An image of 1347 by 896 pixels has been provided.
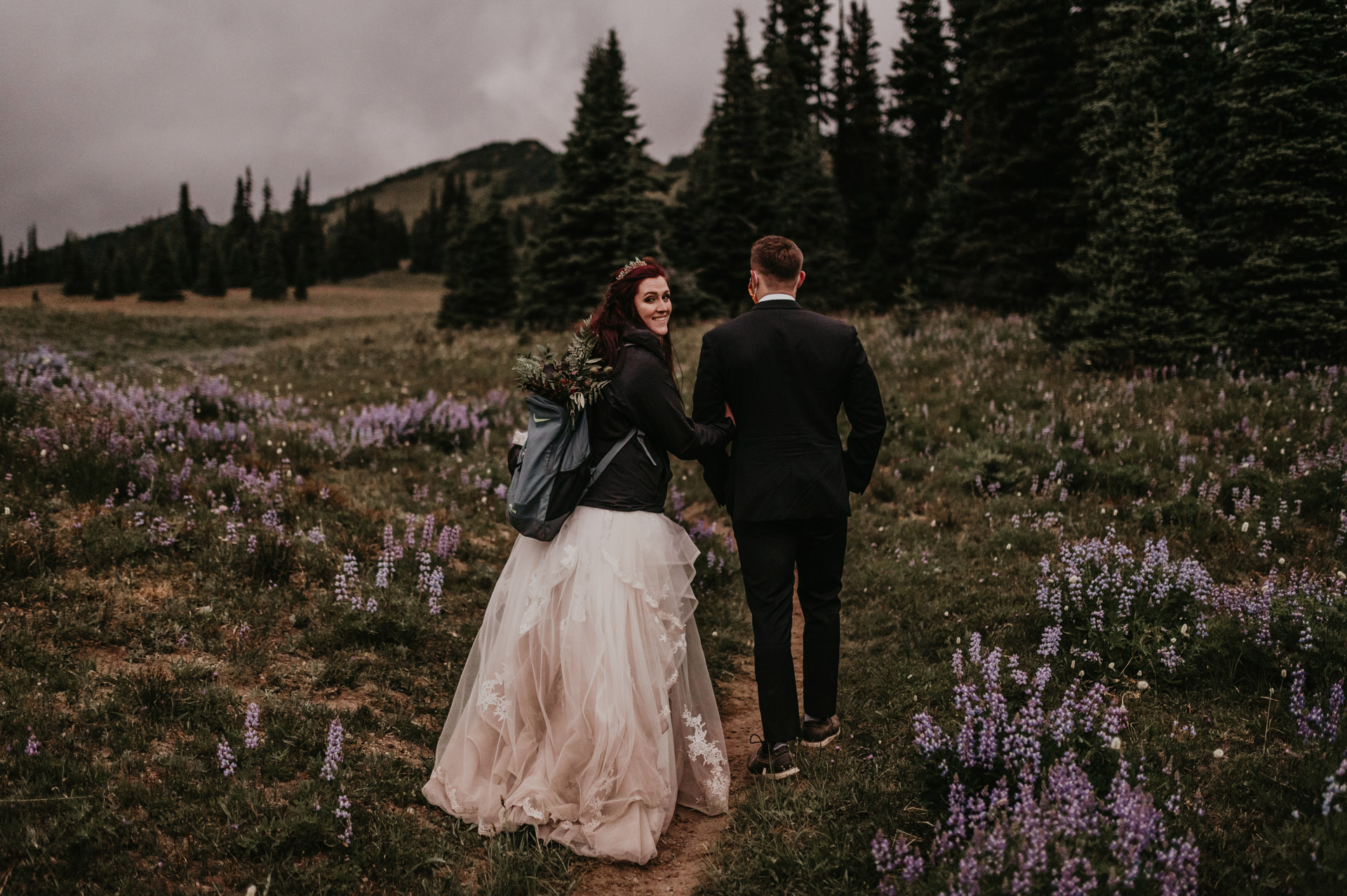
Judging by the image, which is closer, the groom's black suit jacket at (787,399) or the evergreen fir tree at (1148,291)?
the groom's black suit jacket at (787,399)

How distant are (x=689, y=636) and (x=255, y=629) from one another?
11.7ft

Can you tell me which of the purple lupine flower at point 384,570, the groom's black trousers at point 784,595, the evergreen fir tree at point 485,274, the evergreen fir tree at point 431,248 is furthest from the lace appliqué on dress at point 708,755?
the evergreen fir tree at point 431,248

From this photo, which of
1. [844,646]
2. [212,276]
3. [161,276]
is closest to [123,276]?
[212,276]

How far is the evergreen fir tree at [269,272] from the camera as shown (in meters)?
76.1

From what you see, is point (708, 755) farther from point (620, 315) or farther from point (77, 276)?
point (77, 276)

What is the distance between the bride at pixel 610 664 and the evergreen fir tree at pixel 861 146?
3885cm

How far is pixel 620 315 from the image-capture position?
4.54 meters

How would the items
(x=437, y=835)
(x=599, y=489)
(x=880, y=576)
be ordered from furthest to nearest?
1. (x=880, y=576)
2. (x=599, y=489)
3. (x=437, y=835)

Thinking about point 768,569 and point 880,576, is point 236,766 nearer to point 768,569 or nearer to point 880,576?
point 768,569

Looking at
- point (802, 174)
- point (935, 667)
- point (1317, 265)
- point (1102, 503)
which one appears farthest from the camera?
point (802, 174)

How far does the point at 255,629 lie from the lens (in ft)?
18.9

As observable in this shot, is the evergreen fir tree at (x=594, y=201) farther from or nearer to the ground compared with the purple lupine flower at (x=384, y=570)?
farther from the ground

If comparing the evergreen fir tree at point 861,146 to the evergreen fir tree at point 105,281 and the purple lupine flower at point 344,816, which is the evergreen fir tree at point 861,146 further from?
the evergreen fir tree at point 105,281

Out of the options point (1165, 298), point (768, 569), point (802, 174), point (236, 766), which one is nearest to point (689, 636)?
point (768, 569)
